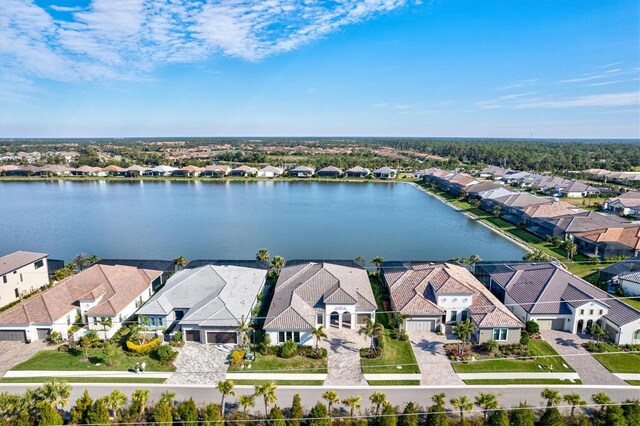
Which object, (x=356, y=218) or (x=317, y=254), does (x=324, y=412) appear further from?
(x=356, y=218)

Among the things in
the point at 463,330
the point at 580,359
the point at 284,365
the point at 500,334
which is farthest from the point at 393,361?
the point at 580,359

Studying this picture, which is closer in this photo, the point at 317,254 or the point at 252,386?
the point at 252,386

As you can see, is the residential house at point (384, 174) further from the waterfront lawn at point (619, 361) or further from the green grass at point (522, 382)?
the green grass at point (522, 382)

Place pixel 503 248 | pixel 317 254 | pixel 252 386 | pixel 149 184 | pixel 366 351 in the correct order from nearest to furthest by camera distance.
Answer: pixel 252 386
pixel 366 351
pixel 317 254
pixel 503 248
pixel 149 184

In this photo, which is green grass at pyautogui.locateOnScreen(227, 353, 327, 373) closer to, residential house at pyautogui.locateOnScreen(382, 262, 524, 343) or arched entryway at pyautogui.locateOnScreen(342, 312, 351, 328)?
arched entryway at pyautogui.locateOnScreen(342, 312, 351, 328)

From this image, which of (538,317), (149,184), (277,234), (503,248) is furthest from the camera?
(149,184)

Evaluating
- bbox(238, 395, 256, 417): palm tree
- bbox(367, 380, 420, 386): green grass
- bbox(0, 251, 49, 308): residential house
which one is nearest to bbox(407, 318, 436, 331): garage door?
bbox(367, 380, 420, 386): green grass

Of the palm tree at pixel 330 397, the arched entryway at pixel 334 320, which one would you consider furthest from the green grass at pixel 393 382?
the arched entryway at pixel 334 320

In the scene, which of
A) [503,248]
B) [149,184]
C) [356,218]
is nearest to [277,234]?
[356,218]
